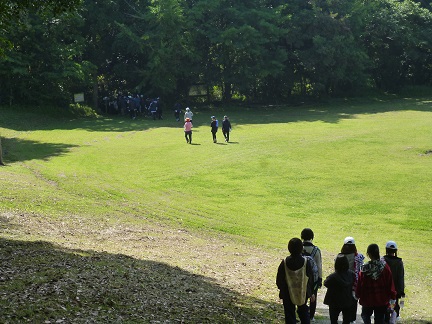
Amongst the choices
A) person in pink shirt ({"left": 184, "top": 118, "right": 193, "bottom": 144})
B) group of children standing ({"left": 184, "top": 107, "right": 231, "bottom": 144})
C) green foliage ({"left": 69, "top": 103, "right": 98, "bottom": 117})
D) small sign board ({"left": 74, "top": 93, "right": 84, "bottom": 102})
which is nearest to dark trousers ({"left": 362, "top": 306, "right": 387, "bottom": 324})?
group of children standing ({"left": 184, "top": 107, "right": 231, "bottom": 144})

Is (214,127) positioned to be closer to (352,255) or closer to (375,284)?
(352,255)

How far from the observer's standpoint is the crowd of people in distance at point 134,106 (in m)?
51.0

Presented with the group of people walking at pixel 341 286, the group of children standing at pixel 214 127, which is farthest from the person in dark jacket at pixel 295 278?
the group of children standing at pixel 214 127

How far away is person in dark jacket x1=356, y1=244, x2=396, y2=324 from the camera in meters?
9.47

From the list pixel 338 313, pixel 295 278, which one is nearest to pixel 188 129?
pixel 338 313

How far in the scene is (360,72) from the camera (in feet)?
196

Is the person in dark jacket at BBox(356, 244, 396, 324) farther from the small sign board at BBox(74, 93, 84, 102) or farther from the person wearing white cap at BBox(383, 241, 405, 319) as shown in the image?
the small sign board at BBox(74, 93, 84, 102)

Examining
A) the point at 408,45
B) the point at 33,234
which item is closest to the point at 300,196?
the point at 33,234

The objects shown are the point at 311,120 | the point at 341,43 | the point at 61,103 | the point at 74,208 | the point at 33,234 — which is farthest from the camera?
the point at 341,43

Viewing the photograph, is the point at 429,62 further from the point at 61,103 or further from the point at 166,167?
the point at 166,167

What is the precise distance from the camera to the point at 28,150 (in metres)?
35.0

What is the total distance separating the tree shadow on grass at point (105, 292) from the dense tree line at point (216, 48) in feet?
117

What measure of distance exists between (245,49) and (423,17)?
64.0 feet

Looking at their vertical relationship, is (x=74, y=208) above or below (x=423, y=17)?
below
